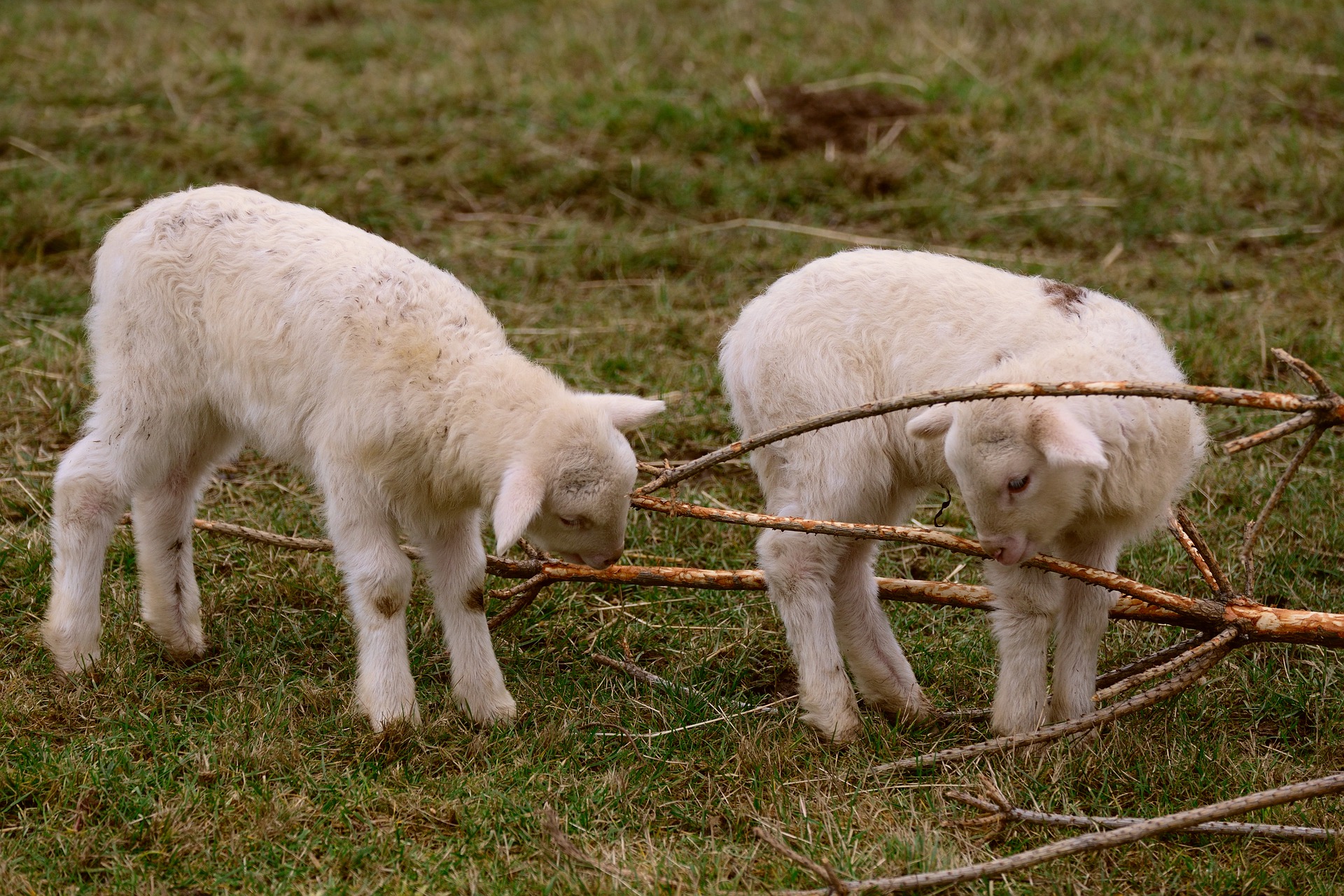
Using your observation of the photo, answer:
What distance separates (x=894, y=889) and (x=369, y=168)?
23.0 feet

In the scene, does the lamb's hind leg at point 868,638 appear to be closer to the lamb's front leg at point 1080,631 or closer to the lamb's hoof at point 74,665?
the lamb's front leg at point 1080,631

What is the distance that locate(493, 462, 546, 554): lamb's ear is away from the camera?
3.90 meters

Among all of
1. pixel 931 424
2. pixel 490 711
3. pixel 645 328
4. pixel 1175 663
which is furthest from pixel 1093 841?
pixel 645 328

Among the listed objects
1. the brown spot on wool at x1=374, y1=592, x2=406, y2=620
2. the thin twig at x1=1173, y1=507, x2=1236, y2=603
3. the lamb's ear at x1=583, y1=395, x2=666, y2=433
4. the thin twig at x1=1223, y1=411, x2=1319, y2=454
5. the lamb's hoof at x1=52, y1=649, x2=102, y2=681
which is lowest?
the lamb's hoof at x1=52, y1=649, x2=102, y2=681

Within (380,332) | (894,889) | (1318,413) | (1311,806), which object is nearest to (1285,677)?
(1311,806)

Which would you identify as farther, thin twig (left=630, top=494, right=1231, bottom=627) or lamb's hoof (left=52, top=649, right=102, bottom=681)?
lamb's hoof (left=52, top=649, right=102, bottom=681)

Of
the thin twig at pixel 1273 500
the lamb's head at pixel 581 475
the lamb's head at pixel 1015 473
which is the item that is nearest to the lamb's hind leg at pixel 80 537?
the lamb's head at pixel 581 475

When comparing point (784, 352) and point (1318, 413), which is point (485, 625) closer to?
point (784, 352)

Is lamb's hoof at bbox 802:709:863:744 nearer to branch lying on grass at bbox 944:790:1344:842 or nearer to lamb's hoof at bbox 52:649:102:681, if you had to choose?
branch lying on grass at bbox 944:790:1344:842

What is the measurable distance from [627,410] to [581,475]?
302 millimetres

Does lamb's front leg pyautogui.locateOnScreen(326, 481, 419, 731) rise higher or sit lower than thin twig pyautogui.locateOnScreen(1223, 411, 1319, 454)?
lower

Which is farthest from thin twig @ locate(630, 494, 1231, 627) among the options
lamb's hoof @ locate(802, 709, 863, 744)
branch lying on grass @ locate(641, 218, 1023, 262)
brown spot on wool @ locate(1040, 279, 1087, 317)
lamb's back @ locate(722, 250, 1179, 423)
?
branch lying on grass @ locate(641, 218, 1023, 262)

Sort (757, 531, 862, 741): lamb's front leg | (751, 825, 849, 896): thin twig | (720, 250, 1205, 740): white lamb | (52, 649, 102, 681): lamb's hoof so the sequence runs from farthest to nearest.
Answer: (52, 649, 102, 681): lamb's hoof, (757, 531, 862, 741): lamb's front leg, (720, 250, 1205, 740): white lamb, (751, 825, 849, 896): thin twig

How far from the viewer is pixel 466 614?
15.7 ft
